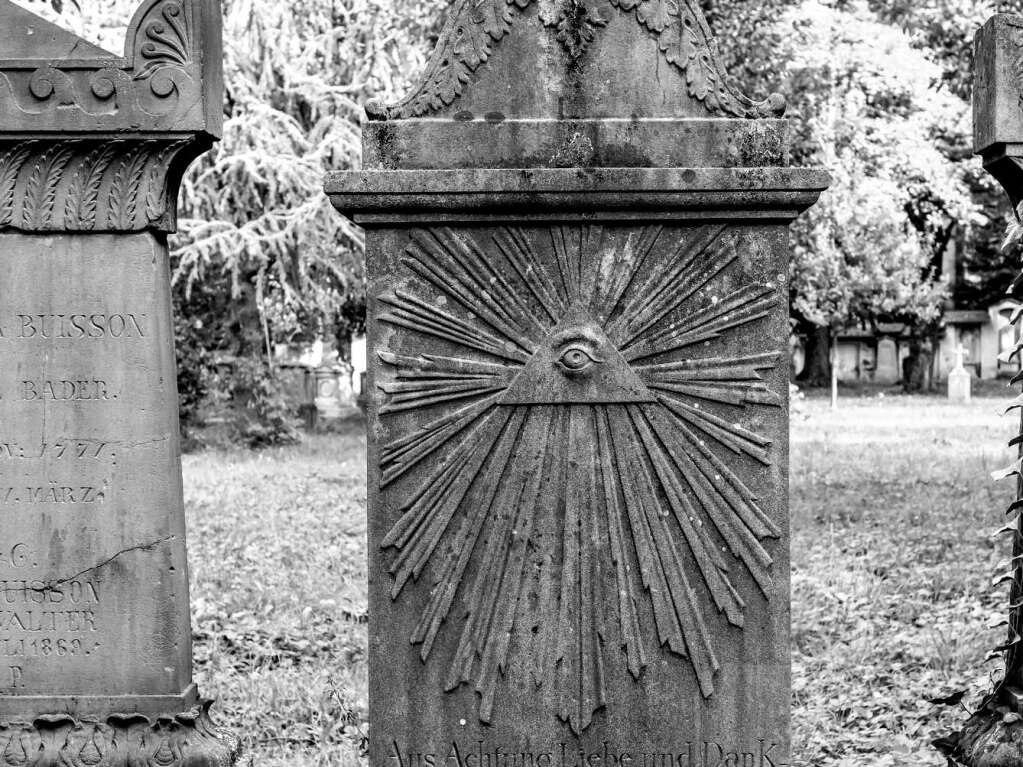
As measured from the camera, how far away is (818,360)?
37.8 m

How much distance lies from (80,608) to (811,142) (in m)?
9.85

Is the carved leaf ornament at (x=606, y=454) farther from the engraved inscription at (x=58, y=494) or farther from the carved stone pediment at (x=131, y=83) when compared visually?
the engraved inscription at (x=58, y=494)

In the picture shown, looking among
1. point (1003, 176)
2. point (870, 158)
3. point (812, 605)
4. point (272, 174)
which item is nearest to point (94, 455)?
point (1003, 176)

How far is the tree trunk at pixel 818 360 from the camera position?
3759cm

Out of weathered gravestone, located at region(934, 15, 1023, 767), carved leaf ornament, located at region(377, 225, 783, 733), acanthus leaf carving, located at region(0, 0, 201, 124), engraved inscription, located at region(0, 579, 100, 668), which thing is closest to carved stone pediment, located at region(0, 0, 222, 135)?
acanthus leaf carving, located at region(0, 0, 201, 124)

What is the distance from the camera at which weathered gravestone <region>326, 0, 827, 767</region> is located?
355cm

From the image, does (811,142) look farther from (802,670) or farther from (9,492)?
(9,492)

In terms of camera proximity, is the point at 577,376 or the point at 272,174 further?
the point at 272,174

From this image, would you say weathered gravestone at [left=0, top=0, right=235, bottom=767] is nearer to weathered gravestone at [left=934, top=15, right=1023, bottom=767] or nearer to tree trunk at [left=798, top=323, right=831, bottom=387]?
weathered gravestone at [left=934, top=15, right=1023, bottom=767]

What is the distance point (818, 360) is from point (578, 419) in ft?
117

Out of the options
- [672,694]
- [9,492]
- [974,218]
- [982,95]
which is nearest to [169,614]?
[9,492]

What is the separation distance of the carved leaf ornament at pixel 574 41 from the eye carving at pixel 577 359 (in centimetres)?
82

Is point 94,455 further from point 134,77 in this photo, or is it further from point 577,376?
point 577,376

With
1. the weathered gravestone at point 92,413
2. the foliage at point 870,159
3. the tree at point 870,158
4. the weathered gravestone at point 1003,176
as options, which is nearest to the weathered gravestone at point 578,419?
the weathered gravestone at point 1003,176
